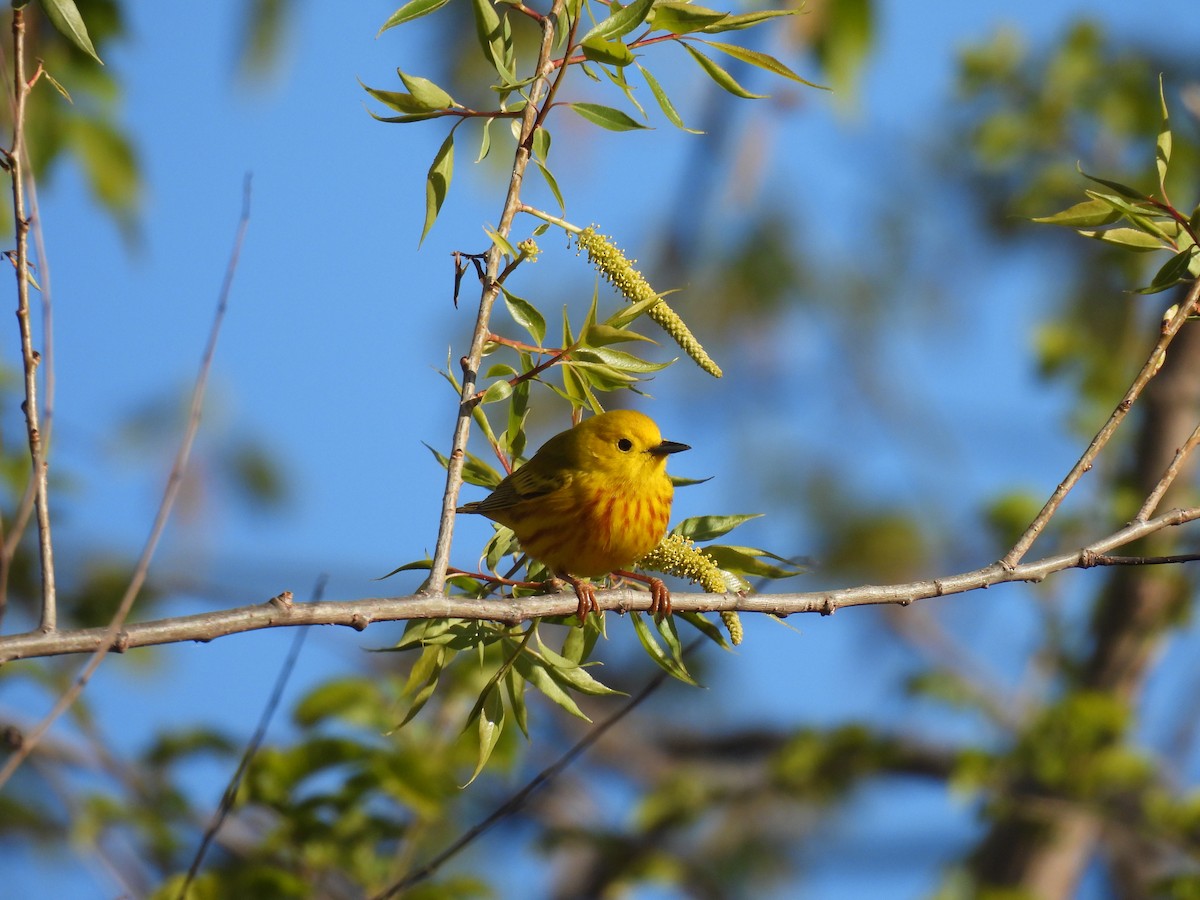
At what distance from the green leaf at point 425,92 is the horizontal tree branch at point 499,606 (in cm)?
99

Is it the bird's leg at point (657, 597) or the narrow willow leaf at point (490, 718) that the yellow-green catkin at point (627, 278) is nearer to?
the bird's leg at point (657, 597)

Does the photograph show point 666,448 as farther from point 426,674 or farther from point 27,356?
point 27,356

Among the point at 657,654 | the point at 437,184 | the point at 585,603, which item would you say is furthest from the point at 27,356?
the point at 657,654

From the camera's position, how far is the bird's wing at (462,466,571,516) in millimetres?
3285

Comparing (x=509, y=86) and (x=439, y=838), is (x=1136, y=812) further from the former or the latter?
(x=509, y=86)

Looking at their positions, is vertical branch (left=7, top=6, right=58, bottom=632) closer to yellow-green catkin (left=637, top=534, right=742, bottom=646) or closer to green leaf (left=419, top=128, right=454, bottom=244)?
green leaf (left=419, top=128, right=454, bottom=244)

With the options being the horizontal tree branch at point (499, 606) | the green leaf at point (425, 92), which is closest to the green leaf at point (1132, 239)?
the horizontal tree branch at point (499, 606)

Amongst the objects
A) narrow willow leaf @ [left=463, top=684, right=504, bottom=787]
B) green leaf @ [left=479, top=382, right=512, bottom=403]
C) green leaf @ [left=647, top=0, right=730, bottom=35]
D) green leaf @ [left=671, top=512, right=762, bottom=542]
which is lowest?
narrow willow leaf @ [left=463, top=684, right=504, bottom=787]

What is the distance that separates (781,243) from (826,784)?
742 cm

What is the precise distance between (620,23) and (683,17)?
0.15m

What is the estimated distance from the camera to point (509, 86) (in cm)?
240

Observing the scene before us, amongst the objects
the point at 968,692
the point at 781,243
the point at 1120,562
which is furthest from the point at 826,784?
the point at 781,243

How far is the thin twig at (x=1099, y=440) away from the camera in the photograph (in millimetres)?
2439

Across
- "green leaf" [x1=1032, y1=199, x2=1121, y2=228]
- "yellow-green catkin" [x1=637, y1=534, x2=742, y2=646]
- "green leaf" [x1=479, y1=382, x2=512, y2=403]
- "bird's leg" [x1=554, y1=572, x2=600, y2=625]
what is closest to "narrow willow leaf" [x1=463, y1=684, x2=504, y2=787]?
"bird's leg" [x1=554, y1=572, x2=600, y2=625]
